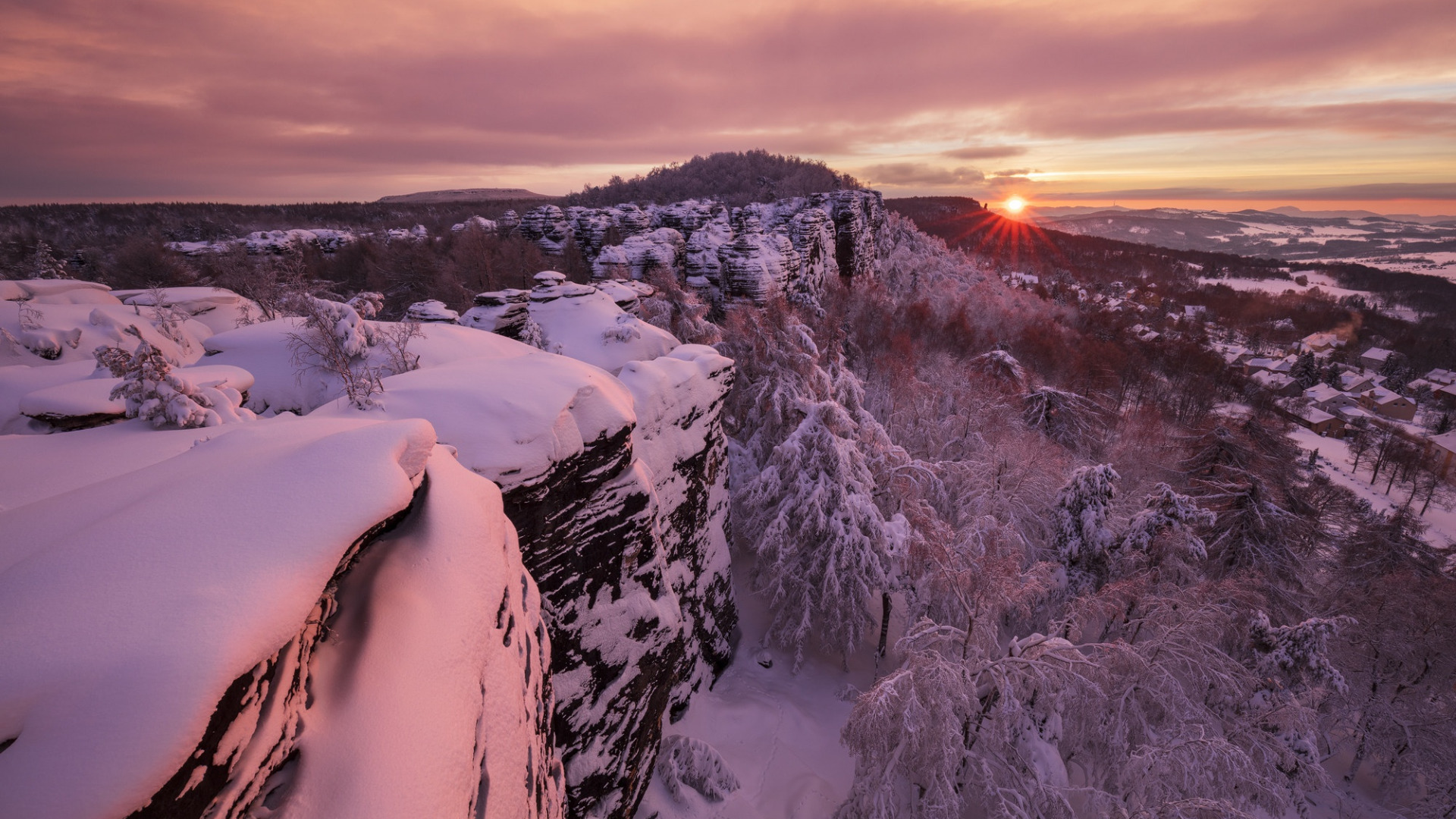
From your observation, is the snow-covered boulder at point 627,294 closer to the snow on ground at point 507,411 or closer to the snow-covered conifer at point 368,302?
the snow-covered conifer at point 368,302

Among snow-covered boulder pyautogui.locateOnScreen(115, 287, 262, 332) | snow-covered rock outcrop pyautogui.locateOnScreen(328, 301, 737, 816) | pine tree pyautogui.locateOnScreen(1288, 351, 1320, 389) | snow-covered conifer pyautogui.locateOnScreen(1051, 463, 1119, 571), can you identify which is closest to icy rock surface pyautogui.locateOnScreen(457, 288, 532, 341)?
snow-covered rock outcrop pyautogui.locateOnScreen(328, 301, 737, 816)

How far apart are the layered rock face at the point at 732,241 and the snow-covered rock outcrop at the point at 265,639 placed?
22.4m

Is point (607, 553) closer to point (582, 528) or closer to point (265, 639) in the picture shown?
point (582, 528)

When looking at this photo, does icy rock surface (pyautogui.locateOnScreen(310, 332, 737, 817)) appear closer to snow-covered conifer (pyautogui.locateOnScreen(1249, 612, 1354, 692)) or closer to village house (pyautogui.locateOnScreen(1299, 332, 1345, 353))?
snow-covered conifer (pyautogui.locateOnScreen(1249, 612, 1354, 692))

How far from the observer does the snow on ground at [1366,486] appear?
112ft

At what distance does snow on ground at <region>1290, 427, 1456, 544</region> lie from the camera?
34188mm

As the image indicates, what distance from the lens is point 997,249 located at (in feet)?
350

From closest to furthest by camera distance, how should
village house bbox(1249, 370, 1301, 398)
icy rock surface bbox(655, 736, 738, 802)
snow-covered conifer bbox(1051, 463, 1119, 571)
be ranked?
1. icy rock surface bbox(655, 736, 738, 802)
2. snow-covered conifer bbox(1051, 463, 1119, 571)
3. village house bbox(1249, 370, 1301, 398)

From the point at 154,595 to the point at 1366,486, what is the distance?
220ft

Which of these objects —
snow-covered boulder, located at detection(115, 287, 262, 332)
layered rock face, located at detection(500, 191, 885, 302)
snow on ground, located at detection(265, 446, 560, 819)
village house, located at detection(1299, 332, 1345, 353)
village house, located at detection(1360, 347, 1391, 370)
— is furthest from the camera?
village house, located at detection(1299, 332, 1345, 353)

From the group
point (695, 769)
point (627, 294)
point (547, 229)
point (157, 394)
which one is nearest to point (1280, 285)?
point (547, 229)

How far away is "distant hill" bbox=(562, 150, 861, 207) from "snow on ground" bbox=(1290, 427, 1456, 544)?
2429 inches

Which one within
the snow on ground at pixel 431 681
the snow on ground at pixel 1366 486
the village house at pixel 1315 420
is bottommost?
the snow on ground at pixel 1366 486

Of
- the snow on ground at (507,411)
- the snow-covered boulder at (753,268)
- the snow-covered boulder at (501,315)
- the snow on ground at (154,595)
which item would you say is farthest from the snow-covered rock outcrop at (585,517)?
the snow-covered boulder at (753,268)
